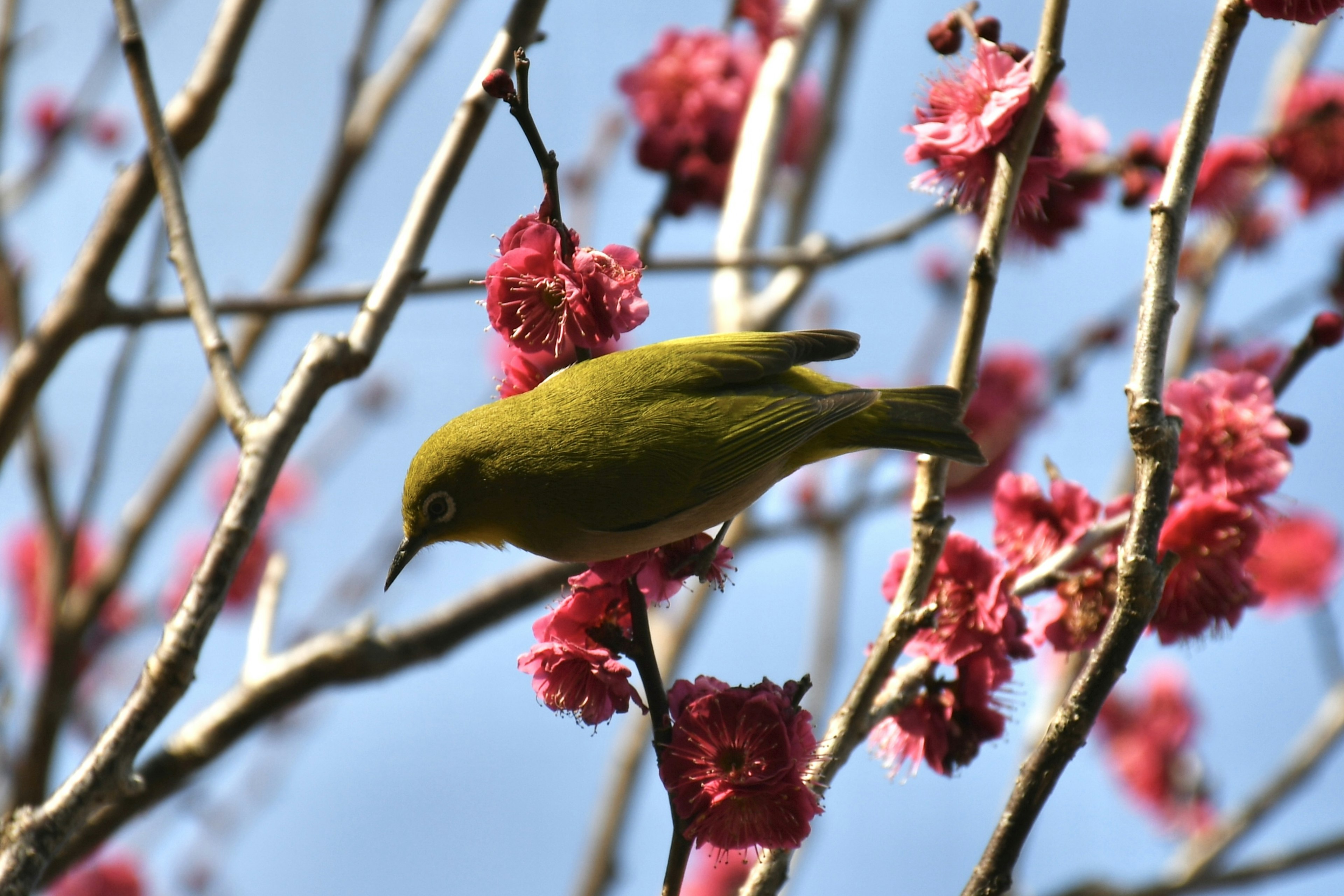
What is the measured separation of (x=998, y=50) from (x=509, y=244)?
1376mm

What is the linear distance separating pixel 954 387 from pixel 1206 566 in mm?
848

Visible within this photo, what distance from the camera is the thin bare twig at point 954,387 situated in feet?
8.07

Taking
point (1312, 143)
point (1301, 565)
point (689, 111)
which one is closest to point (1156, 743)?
point (1301, 565)

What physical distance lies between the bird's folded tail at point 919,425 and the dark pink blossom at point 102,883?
5.69 meters

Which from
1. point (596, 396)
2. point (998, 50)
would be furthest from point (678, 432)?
point (998, 50)

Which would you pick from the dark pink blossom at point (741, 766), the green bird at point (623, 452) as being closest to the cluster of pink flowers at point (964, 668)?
the green bird at point (623, 452)

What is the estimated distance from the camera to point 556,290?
98.0 inches

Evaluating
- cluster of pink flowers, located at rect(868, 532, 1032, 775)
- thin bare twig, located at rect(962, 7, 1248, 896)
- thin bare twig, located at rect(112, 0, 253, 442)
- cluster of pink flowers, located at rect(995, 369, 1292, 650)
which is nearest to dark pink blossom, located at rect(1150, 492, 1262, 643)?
cluster of pink flowers, located at rect(995, 369, 1292, 650)

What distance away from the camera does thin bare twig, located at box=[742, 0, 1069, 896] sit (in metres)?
2.46

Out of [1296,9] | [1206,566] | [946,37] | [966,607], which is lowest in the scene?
[966,607]

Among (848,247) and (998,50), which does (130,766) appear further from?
(848,247)

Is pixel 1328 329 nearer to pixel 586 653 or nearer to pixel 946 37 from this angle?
pixel 946 37

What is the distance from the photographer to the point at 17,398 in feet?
12.2

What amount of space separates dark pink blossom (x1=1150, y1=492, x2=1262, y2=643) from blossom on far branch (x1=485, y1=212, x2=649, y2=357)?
5.05 ft
